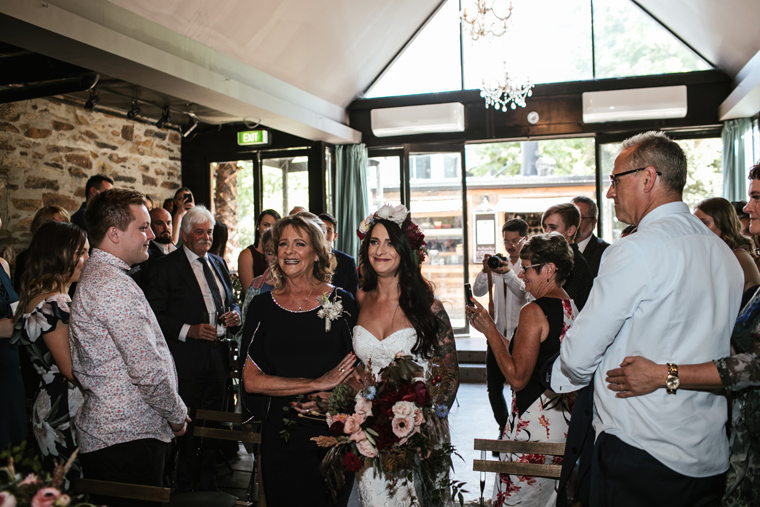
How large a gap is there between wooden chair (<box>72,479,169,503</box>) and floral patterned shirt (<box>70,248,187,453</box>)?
23cm

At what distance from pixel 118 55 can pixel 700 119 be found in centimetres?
705

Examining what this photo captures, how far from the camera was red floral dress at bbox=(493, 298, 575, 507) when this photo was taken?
107 inches

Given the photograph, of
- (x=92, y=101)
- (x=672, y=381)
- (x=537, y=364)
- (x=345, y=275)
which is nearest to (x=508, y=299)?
(x=345, y=275)

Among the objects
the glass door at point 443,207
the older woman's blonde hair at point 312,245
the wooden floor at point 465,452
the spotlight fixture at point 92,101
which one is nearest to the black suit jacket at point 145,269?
the wooden floor at point 465,452

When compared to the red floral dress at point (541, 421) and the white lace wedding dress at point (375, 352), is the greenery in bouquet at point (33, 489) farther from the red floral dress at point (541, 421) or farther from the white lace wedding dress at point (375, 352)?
the red floral dress at point (541, 421)

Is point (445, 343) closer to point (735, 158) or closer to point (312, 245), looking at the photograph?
point (312, 245)

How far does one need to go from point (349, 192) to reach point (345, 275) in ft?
15.1

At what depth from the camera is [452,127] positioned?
8695 millimetres

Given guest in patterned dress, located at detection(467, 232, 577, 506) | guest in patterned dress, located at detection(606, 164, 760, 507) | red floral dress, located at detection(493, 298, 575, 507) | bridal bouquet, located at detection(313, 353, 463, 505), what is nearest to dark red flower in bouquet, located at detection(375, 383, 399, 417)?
bridal bouquet, located at detection(313, 353, 463, 505)

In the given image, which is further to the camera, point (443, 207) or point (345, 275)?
point (443, 207)

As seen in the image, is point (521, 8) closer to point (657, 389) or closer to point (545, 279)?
point (545, 279)

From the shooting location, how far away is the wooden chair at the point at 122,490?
2.03 metres

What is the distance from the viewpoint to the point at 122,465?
7.71ft

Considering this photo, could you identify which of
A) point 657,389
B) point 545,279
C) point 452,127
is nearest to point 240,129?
point 452,127
